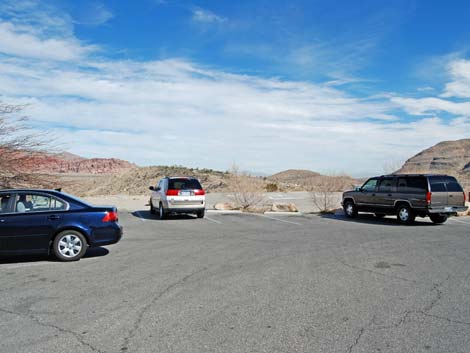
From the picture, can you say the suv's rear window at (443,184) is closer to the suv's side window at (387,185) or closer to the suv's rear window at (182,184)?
the suv's side window at (387,185)

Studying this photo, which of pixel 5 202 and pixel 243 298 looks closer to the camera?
pixel 243 298

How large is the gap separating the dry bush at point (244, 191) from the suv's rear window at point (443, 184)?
968cm

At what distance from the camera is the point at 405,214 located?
17172 millimetres

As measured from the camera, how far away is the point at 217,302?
6387 mm

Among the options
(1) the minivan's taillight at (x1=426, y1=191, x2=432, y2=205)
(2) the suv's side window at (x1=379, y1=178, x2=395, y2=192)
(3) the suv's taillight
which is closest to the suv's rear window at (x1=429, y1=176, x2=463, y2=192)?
(1) the minivan's taillight at (x1=426, y1=191, x2=432, y2=205)

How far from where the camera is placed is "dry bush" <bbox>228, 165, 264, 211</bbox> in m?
24.0

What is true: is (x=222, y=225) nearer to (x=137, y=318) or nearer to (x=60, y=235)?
(x=60, y=235)

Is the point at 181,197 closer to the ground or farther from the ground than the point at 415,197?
farther from the ground

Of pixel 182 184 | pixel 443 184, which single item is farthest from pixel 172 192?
pixel 443 184

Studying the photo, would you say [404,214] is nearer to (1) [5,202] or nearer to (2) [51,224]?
(2) [51,224]

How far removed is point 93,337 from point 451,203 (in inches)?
591

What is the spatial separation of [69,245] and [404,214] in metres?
12.5

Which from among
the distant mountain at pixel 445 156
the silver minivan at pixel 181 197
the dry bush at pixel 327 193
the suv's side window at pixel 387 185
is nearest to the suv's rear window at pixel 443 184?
the suv's side window at pixel 387 185

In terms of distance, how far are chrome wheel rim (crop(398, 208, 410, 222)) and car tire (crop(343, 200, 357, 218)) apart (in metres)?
2.57
